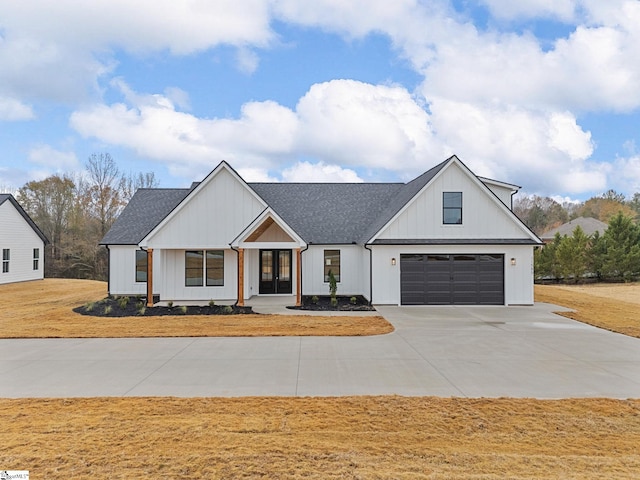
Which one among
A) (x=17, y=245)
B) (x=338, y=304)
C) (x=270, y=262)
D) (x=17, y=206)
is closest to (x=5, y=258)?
(x=17, y=245)

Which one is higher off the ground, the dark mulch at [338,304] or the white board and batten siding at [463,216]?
the white board and batten siding at [463,216]

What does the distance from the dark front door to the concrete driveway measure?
9.15 meters

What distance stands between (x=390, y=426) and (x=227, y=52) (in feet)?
56.2

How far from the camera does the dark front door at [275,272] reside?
2047cm

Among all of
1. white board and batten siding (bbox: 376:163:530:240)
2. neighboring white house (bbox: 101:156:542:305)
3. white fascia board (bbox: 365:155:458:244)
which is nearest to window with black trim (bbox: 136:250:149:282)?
neighboring white house (bbox: 101:156:542:305)

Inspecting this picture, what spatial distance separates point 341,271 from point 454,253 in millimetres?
5172

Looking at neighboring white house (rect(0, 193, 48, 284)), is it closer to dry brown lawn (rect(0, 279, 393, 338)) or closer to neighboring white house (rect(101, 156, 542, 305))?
neighboring white house (rect(101, 156, 542, 305))

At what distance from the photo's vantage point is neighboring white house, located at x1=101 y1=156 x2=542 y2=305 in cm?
1745

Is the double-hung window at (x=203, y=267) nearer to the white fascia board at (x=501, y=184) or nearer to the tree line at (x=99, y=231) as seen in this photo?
the white fascia board at (x=501, y=184)

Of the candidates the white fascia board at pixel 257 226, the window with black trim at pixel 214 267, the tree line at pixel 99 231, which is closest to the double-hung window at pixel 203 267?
the window with black trim at pixel 214 267

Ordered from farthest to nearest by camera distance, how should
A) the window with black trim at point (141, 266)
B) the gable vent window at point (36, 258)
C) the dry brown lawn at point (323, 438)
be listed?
the gable vent window at point (36, 258)
the window with black trim at point (141, 266)
the dry brown lawn at point (323, 438)

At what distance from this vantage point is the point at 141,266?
66.4 ft

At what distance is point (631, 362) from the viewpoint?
886 cm

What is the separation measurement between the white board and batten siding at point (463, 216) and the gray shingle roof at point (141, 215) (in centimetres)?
1025
